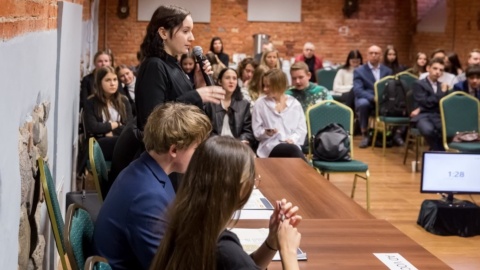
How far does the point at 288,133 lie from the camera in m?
6.88

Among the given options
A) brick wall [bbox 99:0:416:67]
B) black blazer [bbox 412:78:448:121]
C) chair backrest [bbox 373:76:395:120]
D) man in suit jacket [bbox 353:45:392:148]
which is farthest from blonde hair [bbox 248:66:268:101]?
brick wall [bbox 99:0:416:67]

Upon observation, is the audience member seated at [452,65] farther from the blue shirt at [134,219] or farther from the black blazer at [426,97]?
the blue shirt at [134,219]

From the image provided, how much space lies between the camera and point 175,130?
8.80 ft

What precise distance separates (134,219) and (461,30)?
11.1m

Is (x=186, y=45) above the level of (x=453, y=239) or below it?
above

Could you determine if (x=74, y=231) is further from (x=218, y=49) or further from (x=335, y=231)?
(x=218, y=49)

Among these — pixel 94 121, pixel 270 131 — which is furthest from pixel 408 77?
pixel 94 121

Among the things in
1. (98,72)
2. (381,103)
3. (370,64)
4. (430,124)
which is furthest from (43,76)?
(370,64)

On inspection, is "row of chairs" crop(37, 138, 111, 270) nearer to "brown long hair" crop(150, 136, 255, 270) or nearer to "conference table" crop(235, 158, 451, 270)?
"brown long hair" crop(150, 136, 255, 270)

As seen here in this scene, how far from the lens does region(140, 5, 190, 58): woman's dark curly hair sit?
3896 millimetres

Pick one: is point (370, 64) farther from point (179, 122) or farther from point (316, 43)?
point (179, 122)

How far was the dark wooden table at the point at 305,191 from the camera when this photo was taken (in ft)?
12.3

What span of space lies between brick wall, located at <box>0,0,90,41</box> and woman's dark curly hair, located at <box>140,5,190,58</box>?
456mm

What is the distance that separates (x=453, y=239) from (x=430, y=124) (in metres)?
2.96
